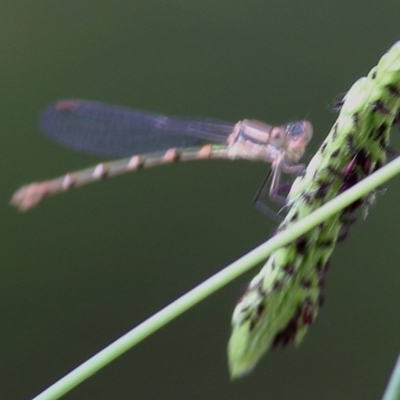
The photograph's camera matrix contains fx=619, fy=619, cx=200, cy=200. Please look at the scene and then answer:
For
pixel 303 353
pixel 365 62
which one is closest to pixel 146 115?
pixel 365 62

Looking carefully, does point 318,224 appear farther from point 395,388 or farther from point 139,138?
point 139,138

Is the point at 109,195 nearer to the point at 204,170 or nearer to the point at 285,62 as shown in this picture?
the point at 204,170

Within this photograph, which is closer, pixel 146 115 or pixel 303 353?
pixel 146 115

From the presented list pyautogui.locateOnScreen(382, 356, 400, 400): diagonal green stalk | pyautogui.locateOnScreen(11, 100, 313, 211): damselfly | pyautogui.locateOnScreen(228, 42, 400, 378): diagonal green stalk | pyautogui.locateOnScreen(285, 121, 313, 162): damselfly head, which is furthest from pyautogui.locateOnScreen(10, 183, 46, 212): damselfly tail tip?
pyautogui.locateOnScreen(382, 356, 400, 400): diagonal green stalk

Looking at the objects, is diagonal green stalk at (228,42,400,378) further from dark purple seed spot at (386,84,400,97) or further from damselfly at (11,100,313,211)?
damselfly at (11,100,313,211)

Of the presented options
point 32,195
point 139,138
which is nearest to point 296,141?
point 139,138

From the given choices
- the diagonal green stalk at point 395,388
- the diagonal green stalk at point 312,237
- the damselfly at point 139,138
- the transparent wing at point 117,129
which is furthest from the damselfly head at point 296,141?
the diagonal green stalk at point 395,388
